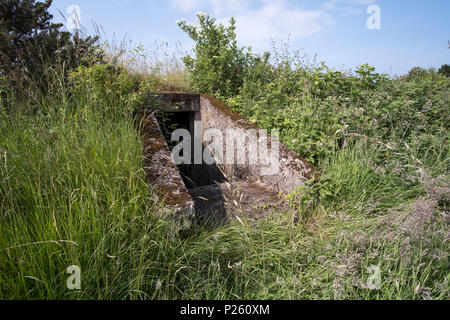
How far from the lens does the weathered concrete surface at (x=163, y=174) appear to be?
7.49 ft

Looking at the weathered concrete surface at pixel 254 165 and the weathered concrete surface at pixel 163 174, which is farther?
the weathered concrete surface at pixel 254 165

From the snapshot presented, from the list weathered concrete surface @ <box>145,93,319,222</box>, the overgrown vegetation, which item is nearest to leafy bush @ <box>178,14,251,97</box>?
weathered concrete surface @ <box>145,93,319,222</box>

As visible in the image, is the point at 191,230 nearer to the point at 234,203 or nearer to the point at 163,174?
the point at 234,203

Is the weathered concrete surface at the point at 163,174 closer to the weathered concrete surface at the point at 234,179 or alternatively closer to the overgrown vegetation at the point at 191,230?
the weathered concrete surface at the point at 234,179

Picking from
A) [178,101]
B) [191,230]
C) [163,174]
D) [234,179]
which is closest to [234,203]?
[191,230]

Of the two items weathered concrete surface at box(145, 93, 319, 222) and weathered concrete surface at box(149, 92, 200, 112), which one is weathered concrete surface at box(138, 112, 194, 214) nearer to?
weathered concrete surface at box(145, 93, 319, 222)

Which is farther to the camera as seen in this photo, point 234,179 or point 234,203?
point 234,179

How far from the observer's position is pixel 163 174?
104 inches

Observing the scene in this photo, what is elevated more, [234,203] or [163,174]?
[163,174]

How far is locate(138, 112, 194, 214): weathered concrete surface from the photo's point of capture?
2.28 m

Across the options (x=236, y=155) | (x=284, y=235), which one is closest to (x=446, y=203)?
(x=284, y=235)

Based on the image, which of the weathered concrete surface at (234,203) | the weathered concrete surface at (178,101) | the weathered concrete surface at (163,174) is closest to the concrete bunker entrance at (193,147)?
the weathered concrete surface at (178,101)
